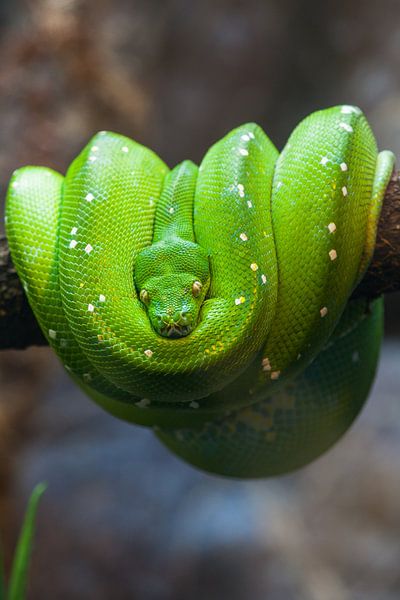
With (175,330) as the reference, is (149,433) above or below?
below

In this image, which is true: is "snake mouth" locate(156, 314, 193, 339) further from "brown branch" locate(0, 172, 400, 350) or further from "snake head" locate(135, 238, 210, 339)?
"brown branch" locate(0, 172, 400, 350)

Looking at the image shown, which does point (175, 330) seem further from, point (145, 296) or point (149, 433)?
point (149, 433)

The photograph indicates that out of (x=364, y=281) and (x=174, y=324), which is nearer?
(x=174, y=324)

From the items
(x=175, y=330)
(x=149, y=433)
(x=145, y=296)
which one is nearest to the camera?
(x=175, y=330)

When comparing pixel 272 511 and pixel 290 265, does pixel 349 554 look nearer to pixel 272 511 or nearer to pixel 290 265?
pixel 272 511

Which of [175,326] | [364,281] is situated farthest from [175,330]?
[364,281]

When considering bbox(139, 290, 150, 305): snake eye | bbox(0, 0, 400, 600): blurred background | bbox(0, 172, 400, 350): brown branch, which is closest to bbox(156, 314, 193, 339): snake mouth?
bbox(139, 290, 150, 305): snake eye

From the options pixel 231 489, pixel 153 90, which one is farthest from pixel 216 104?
pixel 231 489
